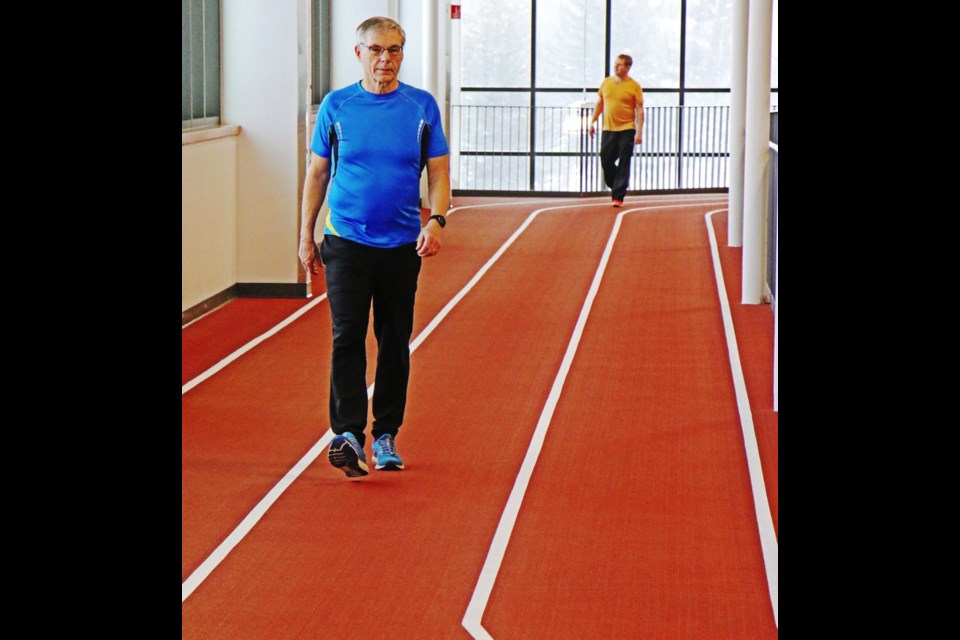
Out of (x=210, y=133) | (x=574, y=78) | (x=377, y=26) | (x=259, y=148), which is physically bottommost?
(x=259, y=148)

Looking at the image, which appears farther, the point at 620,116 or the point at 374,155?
the point at 620,116

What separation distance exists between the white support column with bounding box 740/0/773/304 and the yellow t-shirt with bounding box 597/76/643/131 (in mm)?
7872

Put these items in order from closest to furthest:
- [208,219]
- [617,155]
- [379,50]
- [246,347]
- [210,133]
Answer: [379,50] < [246,347] < [210,133] < [208,219] < [617,155]

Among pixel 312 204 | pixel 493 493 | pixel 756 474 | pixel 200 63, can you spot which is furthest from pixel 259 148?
pixel 756 474

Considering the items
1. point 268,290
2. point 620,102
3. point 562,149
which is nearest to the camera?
point 268,290

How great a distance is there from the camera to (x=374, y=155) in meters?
6.34

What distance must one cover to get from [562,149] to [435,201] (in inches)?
740

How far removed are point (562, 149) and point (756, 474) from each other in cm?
1873

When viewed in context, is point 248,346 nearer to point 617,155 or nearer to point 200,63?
point 200,63

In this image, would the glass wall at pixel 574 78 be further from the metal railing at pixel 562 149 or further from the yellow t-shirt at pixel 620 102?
the yellow t-shirt at pixel 620 102

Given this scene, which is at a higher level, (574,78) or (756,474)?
(574,78)

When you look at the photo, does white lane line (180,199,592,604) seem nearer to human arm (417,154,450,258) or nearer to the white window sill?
human arm (417,154,450,258)
